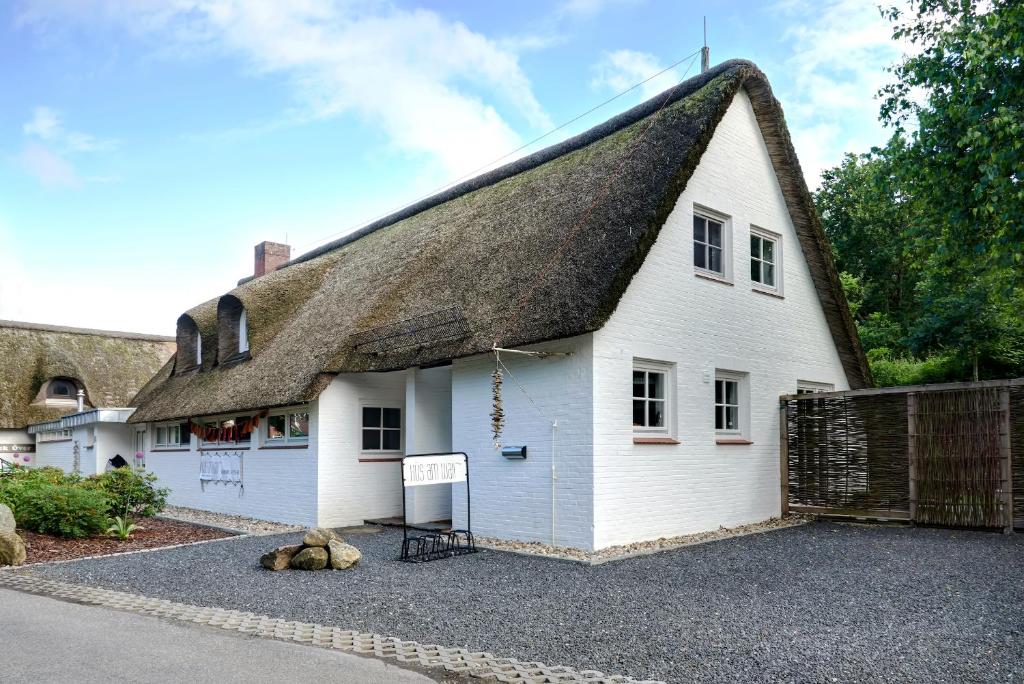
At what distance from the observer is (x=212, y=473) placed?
59.6 feet

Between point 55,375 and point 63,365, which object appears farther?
point 63,365

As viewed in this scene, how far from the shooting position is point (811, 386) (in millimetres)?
15594

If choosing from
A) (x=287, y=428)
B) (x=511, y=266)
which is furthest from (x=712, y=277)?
(x=287, y=428)

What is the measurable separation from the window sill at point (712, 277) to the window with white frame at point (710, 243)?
0.20ft

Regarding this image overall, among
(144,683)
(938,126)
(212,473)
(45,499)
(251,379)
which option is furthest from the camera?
(212,473)

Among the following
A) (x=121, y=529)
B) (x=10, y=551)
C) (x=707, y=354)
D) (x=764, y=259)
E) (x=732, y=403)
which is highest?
(x=764, y=259)

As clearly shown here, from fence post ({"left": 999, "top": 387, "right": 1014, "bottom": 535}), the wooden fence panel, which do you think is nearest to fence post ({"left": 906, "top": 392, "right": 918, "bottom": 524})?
the wooden fence panel

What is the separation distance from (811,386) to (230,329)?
12483 millimetres

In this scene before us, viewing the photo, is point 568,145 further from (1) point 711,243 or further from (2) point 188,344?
(2) point 188,344

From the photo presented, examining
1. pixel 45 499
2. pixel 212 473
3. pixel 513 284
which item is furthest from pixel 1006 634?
pixel 212 473

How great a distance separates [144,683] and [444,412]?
9.34m

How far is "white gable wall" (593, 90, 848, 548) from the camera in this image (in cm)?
1123

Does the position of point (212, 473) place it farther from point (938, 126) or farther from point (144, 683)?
point (938, 126)

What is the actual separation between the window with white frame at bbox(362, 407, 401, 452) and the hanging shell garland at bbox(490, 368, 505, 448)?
3942mm
